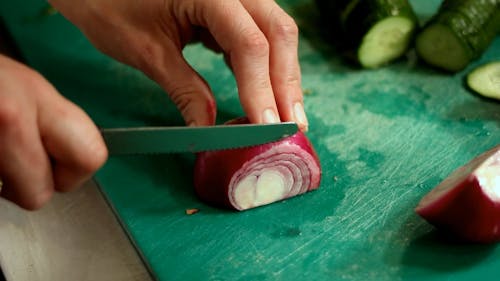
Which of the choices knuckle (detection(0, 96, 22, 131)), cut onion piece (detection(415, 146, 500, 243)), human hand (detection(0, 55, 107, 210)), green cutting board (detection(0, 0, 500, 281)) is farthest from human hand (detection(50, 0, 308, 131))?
knuckle (detection(0, 96, 22, 131))

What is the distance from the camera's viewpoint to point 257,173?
1835mm

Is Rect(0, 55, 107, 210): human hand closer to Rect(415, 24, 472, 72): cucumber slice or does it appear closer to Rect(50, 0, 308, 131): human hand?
Rect(50, 0, 308, 131): human hand

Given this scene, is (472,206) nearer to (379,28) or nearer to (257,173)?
(257,173)

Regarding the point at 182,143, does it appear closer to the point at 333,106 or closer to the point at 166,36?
the point at 166,36

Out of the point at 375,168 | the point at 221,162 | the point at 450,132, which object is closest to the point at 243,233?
the point at 221,162

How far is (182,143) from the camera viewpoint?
1675mm

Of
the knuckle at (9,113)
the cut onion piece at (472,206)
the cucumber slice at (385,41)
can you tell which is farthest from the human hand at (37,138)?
the cucumber slice at (385,41)

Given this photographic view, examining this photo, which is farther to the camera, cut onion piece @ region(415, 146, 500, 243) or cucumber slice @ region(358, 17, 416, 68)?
cucumber slice @ region(358, 17, 416, 68)

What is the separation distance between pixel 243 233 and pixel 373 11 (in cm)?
118

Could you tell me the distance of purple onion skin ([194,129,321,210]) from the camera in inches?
70.9

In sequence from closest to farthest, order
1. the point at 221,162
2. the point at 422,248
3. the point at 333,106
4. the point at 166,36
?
1. the point at 422,248
2. the point at 221,162
3. the point at 166,36
4. the point at 333,106

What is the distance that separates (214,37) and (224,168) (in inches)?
17.3

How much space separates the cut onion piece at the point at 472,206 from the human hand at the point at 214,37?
47 centimetres

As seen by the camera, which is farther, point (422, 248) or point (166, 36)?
point (166, 36)
